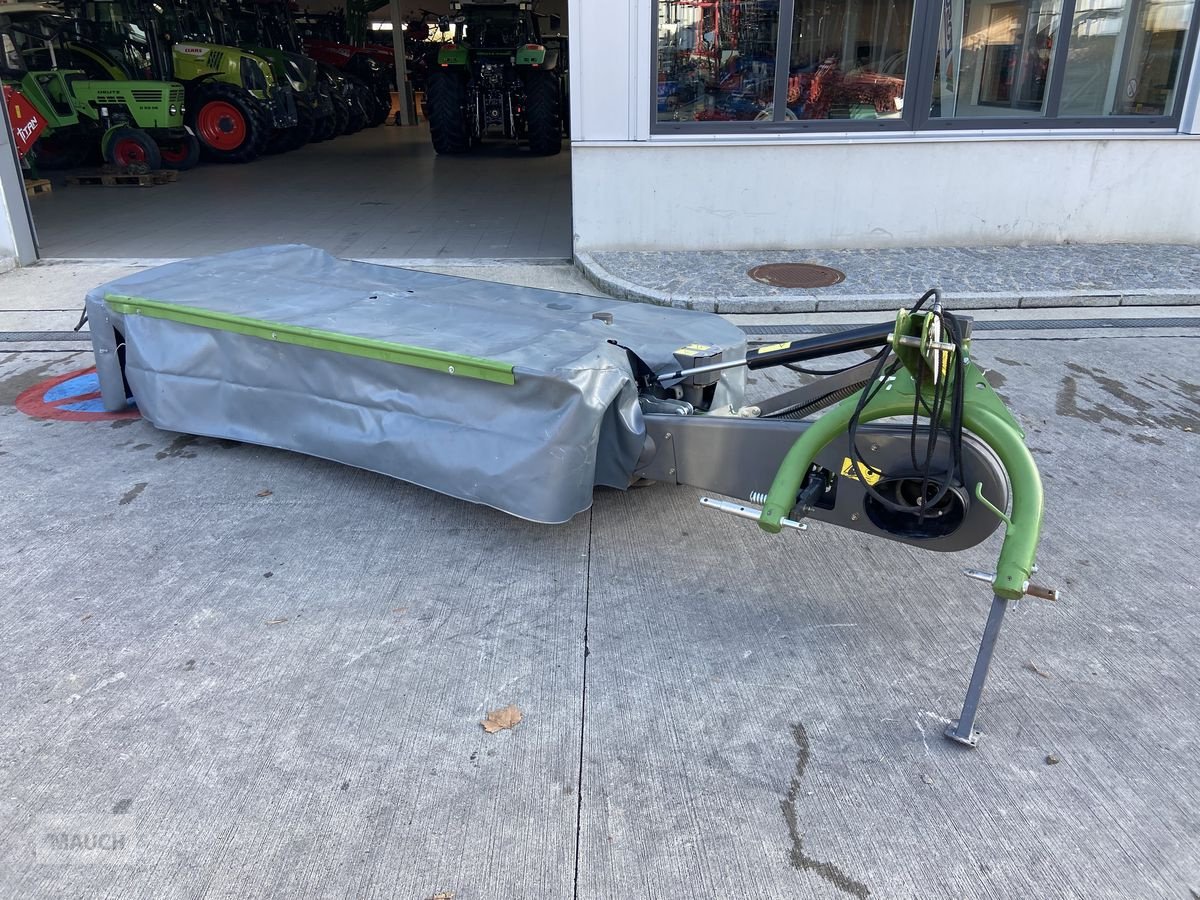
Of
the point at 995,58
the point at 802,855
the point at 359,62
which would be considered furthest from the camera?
the point at 359,62

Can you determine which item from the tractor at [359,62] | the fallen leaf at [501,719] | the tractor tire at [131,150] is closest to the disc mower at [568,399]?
the fallen leaf at [501,719]

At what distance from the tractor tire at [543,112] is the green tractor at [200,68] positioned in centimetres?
380

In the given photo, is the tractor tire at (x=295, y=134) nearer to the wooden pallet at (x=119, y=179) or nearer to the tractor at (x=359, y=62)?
the tractor at (x=359, y=62)

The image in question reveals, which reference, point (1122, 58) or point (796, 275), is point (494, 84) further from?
point (1122, 58)

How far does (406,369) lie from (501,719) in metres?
1.43

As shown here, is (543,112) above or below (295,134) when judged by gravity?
above

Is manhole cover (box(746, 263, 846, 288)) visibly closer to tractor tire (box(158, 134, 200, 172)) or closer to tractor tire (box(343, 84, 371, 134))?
tractor tire (box(158, 134, 200, 172))

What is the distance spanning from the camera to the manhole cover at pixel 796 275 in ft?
21.7

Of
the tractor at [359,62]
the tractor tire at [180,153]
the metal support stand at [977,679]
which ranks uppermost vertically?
the tractor at [359,62]

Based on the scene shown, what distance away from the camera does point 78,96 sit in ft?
39.3

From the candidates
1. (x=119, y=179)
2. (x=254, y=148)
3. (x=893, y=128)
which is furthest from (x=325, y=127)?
(x=893, y=128)

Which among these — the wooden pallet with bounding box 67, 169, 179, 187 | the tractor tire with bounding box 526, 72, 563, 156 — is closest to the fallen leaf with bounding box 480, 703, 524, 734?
the wooden pallet with bounding box 67, 169, 179, 187

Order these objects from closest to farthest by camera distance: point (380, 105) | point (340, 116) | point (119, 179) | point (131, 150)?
1. point (119, 179)
2. point (131, 150)
3. point (340, 116)
4. point (380, 105)

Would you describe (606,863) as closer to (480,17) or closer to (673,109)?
(673,109)
